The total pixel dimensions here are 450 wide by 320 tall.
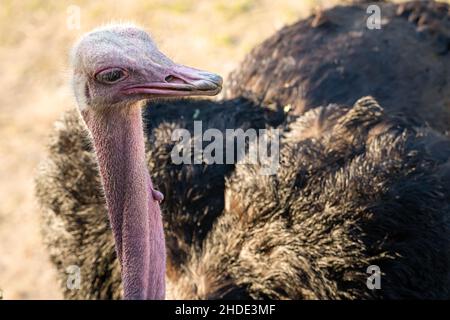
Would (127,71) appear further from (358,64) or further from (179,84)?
(358,64)

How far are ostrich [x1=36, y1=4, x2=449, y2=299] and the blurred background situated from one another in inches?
78.0

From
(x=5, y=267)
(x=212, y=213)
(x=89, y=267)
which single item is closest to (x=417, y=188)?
(x=212, y=213)

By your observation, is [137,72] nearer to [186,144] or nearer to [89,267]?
[186,144]

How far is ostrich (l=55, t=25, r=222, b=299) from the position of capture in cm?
381

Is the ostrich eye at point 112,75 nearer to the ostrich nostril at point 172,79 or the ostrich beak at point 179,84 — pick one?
the ostrich beak at point 179,84

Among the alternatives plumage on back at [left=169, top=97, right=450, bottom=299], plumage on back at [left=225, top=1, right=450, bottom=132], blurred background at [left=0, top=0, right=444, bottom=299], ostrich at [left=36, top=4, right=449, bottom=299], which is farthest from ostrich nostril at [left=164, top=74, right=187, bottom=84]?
blurred background at [left=0, top=0, right=444, bottom=299]

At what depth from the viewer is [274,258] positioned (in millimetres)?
4973

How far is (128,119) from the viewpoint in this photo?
155 inches

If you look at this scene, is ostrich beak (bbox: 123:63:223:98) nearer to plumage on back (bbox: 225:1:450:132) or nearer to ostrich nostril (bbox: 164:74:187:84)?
ostrich nostril (bbox: 164:74:187:84)

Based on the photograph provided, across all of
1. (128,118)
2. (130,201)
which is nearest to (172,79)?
(128,118)

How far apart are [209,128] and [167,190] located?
0.42 m

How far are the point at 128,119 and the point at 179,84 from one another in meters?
0.31

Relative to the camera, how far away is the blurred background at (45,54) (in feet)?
26.9

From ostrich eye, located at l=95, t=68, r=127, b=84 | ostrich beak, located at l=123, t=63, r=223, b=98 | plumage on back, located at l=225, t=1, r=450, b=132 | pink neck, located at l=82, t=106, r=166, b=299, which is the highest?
plumage on back, located at l=225, t=1, r=450, b=132
